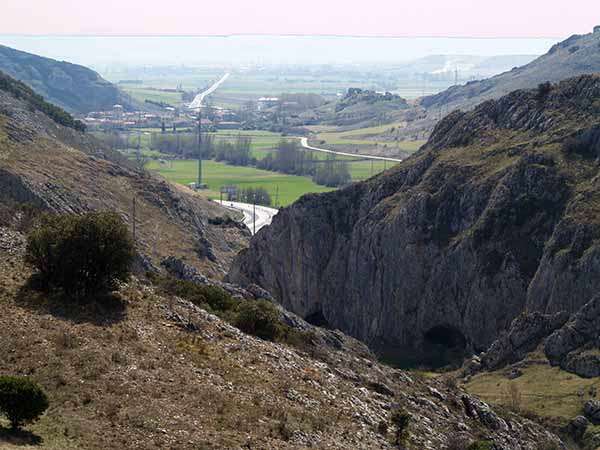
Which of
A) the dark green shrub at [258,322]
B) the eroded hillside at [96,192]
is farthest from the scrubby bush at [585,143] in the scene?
the dark green shrub at [258,322]

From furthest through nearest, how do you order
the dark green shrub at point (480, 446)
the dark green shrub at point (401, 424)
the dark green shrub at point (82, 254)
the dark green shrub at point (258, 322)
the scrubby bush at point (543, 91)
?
the scrubby bush at point (543, 91) → the dark green shrub at point (258, 322) → the dark green shrub at point (82, 254) → the dark green shrub at point (480, 446) → the dark green shrub at point (401, 424)

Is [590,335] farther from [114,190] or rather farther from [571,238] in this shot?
[114,190]

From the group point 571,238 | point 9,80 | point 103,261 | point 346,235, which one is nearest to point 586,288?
point 571,238

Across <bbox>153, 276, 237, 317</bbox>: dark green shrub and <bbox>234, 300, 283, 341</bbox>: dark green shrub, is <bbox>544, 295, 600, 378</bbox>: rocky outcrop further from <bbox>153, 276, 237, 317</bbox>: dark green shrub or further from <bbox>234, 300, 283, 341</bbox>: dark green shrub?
<bbox>234, 300, 283, 341</bbox>: dark green shrub

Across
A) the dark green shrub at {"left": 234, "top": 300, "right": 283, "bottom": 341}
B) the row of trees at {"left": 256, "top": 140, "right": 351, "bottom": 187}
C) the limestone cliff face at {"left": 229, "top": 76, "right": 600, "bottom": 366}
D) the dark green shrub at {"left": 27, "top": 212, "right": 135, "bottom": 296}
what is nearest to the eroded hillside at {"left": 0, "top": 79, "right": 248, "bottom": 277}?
the limestone cliff face at {"left": 229, "top": 76, "right": 600, "bottom": 366}

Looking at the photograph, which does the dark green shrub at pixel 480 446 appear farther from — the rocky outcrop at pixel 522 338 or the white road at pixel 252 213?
the white road at pixel 252 213

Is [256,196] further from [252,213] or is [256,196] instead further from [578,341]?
[578,341]

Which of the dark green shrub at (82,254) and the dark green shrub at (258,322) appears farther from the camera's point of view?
the dark green shrub at (258,322)
